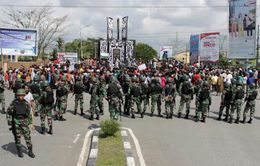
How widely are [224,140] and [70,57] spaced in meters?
30.4

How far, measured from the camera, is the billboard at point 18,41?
40.2m

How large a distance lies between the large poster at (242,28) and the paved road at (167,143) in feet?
75.5

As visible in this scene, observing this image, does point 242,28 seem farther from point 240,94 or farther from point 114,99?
point 114,99

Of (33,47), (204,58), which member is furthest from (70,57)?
(204,58)

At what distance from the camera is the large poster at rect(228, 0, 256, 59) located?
37688 millimetres

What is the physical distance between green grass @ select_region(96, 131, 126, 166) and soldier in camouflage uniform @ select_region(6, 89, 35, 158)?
5.33 ft

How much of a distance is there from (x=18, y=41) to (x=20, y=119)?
107 feet

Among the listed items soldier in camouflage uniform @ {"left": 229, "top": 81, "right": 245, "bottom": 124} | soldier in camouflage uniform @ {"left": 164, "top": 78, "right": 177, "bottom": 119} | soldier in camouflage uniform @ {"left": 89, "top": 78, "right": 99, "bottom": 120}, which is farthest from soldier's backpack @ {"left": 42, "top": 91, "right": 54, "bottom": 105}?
soldier in camouflage uniform @ {"left": 229, "top": 81, "right": 245, "bottom": 124}

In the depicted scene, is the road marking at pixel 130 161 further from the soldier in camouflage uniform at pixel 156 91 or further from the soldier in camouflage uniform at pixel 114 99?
the soldier in camouflage uniform at pixel 156 91

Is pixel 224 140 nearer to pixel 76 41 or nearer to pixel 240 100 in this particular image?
pixel 240 100

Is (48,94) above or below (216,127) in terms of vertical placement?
above

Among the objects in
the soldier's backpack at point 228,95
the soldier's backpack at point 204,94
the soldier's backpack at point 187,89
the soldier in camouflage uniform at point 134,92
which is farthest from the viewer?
the soldier's backpack at point 187,89

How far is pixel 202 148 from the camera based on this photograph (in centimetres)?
1087

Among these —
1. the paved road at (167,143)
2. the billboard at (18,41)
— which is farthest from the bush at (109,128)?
the billboard at (18,41)
